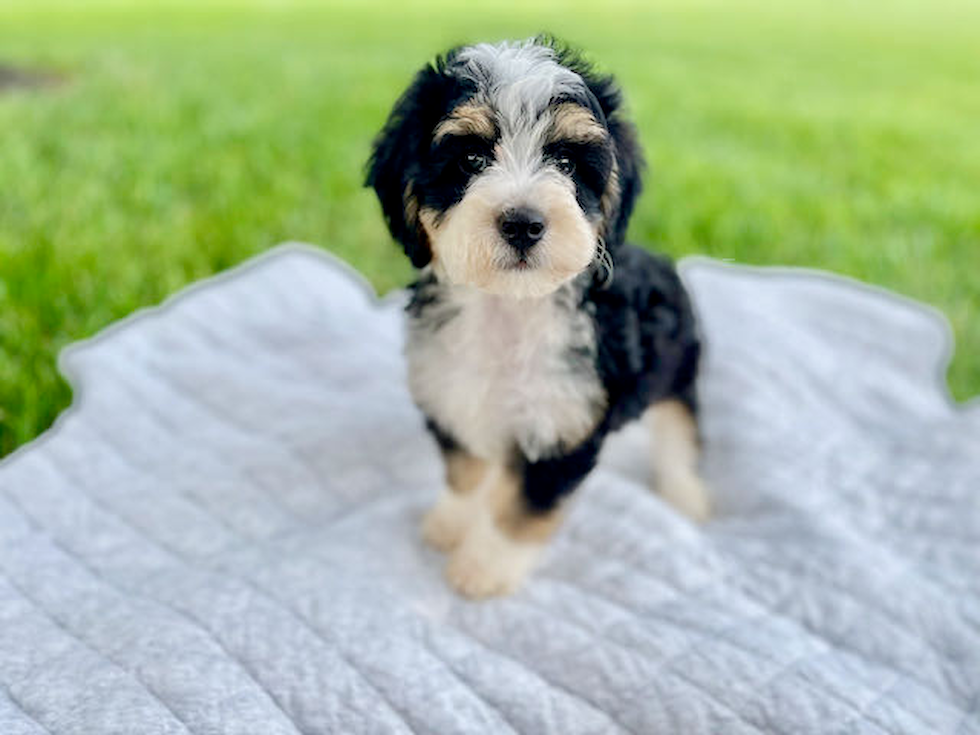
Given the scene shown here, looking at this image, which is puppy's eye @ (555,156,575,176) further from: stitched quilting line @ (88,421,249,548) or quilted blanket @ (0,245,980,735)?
stitched quilting line @ (88,421,249,548)

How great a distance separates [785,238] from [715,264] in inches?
38.2

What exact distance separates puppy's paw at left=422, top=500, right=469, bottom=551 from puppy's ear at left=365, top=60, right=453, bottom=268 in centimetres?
94

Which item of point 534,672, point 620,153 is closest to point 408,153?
point 620,153

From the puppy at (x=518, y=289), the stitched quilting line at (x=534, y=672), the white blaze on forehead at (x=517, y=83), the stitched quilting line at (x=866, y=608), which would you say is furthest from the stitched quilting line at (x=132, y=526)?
the white blaze on forehead at (x=517, y=83)

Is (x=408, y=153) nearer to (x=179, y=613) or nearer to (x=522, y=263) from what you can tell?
(x=522, y=263)

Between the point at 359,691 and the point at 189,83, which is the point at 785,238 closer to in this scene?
the point at 359,691

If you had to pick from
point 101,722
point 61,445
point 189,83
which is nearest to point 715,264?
point 61,445

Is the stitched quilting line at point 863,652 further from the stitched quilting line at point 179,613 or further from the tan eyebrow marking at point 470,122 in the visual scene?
the tan eyebrow marking at point 470,122

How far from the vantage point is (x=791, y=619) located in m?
2.93

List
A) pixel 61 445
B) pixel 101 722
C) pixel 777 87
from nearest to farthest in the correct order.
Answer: pixel 101 722 → pixel 61 445 → pixel 777 87

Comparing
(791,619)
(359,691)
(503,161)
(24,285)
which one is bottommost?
(791,619)

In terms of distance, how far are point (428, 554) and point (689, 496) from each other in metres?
1.00

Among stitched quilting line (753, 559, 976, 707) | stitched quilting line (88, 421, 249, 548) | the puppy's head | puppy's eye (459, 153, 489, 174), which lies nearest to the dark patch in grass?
stitched quilting line (88, 421, 249, 548)

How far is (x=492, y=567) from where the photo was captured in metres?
3.03
